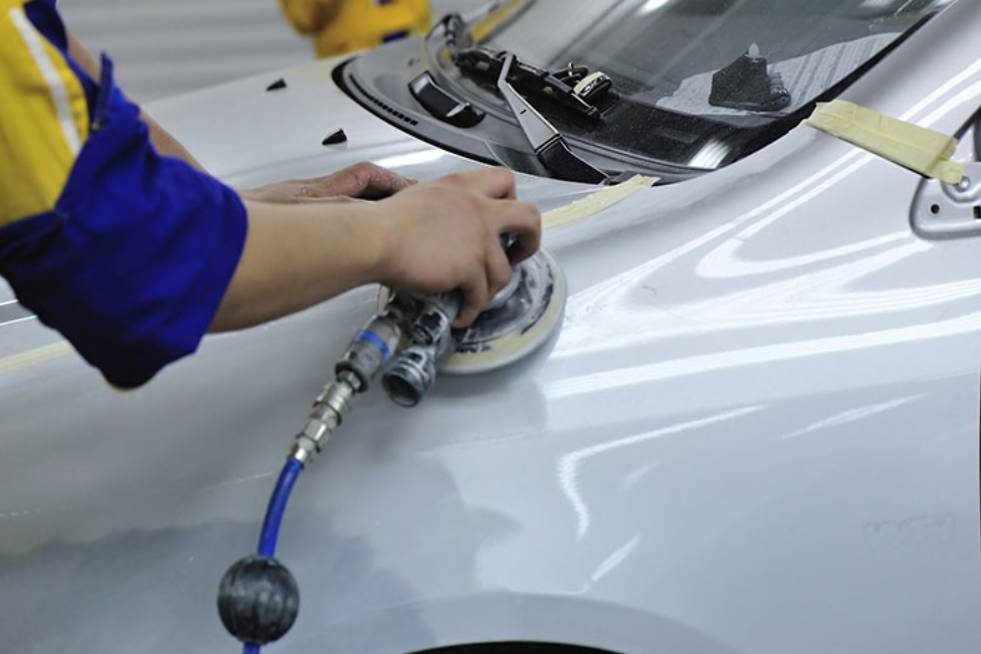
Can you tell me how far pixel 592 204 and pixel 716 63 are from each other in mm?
266

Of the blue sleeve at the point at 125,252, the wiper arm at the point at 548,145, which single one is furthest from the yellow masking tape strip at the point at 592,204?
the blue sleeve at the point at 125,252

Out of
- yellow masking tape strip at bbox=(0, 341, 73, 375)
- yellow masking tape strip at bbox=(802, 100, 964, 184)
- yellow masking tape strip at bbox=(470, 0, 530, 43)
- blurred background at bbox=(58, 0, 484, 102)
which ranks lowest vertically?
blurred background at bbox=(58, 0, 484, 102)

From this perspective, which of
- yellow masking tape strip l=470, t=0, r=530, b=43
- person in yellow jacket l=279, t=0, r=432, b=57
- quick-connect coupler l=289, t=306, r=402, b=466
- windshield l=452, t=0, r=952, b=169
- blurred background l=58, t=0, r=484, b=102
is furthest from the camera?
blurred background l=58, t=0, r=484, b=102

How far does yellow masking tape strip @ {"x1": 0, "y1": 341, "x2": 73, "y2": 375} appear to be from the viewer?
909 mm

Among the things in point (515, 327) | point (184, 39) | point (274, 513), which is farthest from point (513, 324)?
point (184, 39)

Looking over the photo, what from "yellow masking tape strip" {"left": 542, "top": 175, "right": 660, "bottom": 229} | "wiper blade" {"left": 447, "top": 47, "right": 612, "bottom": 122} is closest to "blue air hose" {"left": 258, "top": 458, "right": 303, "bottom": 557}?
"yellow masking tape strip" {"left": 542, "top": 175, "right": 660, "bottom": 229}

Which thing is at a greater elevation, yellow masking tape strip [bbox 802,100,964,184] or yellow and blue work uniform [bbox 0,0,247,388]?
yellow masking tape strip [bbox 802,100,964,184]

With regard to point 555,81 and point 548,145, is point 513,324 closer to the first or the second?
point 548,145

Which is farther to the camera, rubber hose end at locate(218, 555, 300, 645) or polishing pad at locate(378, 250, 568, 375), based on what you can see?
polishing pad at locate(378, 250, 568, 375)

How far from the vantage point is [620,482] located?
2.54ft

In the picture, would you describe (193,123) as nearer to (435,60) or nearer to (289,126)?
(289,126)

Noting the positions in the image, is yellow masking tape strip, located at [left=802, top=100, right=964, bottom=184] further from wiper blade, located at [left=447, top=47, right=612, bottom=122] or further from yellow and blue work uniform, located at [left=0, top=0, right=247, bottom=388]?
yellow and blue work uniform, located at [left=0, top=0, right=247, bottom=388]

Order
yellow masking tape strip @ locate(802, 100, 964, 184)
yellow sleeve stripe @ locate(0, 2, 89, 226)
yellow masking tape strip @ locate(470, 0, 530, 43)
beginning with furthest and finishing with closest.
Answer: yellow masking tape strip @ locate(470, 0, 530, 43) → yellow masking tape strip @ locate(802, 100, 964, 184) → yellow sleeve stripe @ locate(0, 2, 89, 226)

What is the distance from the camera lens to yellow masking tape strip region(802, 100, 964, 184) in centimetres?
85
